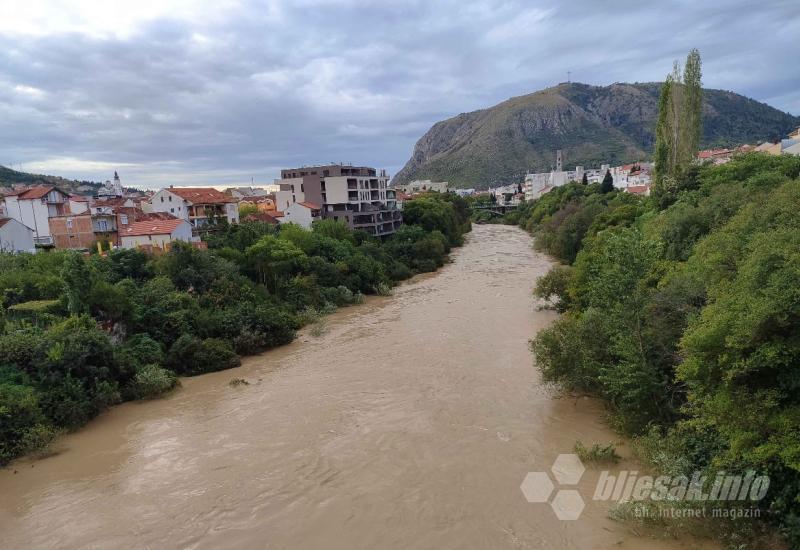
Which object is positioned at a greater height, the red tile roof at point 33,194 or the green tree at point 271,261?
the red tile roof at point 33,194

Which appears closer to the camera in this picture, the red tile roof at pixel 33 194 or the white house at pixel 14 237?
the white house at pixel 14 237

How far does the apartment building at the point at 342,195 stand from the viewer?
4828 centimetres

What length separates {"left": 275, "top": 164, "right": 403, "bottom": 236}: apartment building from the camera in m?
48.3

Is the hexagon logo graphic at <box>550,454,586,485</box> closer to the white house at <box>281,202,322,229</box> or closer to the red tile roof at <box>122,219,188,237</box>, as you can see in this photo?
the red tile roof at <box>122,219,188,237</box>

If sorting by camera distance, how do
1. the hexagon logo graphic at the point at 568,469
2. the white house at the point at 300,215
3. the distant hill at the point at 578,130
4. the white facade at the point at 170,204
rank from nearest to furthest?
the hexagon logo graphic at the point at 568,469, the white facade at the point at 170,204, the white house at the point at 300,215, the distant hill at the point at 578,130

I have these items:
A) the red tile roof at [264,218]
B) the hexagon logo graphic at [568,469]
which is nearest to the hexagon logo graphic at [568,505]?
the hexagon logo graphic at [568,469]

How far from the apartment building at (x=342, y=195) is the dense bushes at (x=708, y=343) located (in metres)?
32.0

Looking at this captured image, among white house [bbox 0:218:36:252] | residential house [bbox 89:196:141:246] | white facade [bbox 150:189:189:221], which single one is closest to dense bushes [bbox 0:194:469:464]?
white house [bbox 0:218:36:252]

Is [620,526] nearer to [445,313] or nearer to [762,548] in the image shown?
[762,548]

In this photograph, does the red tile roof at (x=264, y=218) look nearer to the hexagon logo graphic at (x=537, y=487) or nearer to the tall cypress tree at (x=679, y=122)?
the tall cypress tree at (x=679, y=122)

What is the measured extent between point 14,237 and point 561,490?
33.7 m

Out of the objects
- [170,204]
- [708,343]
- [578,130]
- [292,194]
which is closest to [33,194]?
[170,204]

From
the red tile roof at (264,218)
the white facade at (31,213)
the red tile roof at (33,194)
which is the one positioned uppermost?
the red tile roof at (33,194)

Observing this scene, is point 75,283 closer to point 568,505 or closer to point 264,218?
point 568,505
